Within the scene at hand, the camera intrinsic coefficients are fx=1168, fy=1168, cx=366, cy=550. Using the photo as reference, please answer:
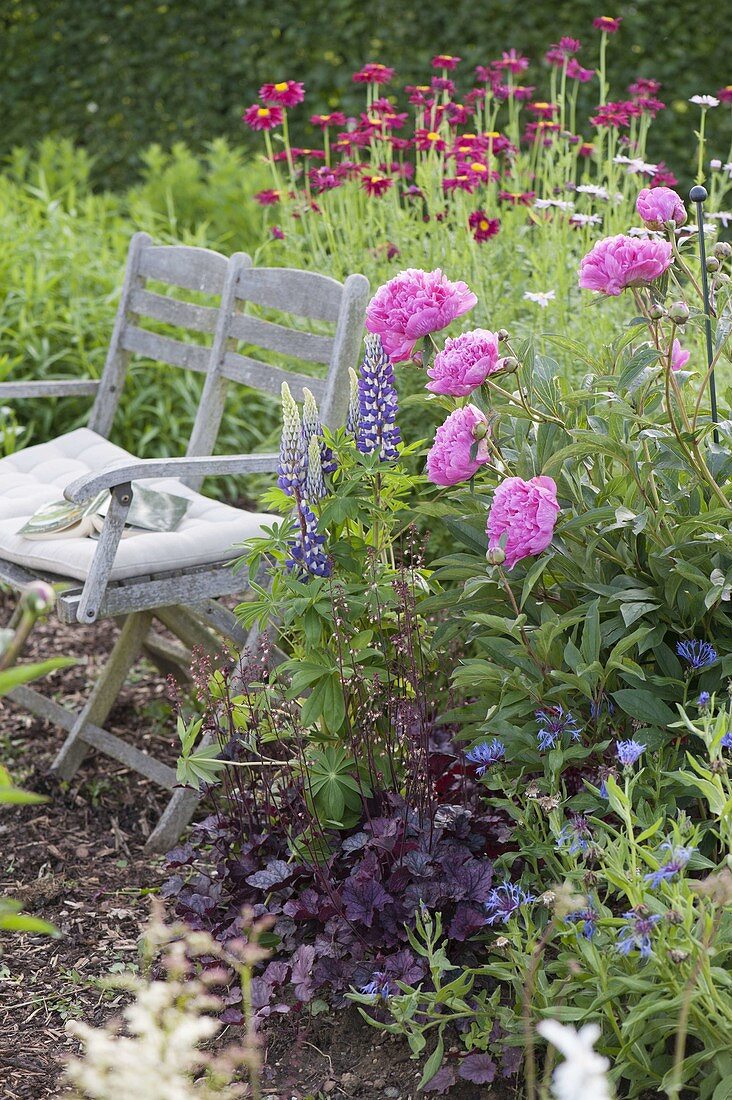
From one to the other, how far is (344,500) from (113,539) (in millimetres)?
560

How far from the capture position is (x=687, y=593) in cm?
183

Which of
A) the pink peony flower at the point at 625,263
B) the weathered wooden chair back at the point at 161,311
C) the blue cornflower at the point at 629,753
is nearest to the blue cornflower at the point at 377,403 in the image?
the pink peony flower at the point at 625,263

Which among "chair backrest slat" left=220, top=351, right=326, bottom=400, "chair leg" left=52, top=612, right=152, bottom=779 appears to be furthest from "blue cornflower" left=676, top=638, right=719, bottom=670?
"chair leg" left=52, top=612, right=152, bottom=779

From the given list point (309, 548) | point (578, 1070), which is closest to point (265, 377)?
point (309, 548)

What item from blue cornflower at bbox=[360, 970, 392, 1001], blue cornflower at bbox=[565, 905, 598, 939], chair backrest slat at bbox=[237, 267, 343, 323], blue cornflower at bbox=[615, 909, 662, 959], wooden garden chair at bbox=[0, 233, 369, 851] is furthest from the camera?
chair backrest slat at bbox=[237, 267, 343, 323]

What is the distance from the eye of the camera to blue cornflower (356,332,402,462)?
2.03 meters

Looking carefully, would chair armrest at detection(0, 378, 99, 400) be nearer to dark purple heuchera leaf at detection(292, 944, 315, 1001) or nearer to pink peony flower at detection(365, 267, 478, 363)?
pink peony flower at detection(365, 267, 478, 363)

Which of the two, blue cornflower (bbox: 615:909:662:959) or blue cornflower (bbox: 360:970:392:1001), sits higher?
blue cornflower (bbox: 615:909:662:959)

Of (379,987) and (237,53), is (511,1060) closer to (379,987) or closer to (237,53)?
(379,987)

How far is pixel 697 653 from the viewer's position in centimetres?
181

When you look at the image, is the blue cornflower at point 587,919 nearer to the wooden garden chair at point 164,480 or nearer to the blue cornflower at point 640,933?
the blue cornflower at point 640,933

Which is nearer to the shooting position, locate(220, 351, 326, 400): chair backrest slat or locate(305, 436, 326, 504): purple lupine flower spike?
locate(305, 436, 326, 504): purple lupine flower spike

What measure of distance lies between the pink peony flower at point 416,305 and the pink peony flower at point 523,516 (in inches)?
11.6

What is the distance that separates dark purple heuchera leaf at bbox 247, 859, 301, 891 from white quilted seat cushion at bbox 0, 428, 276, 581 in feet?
1.98
